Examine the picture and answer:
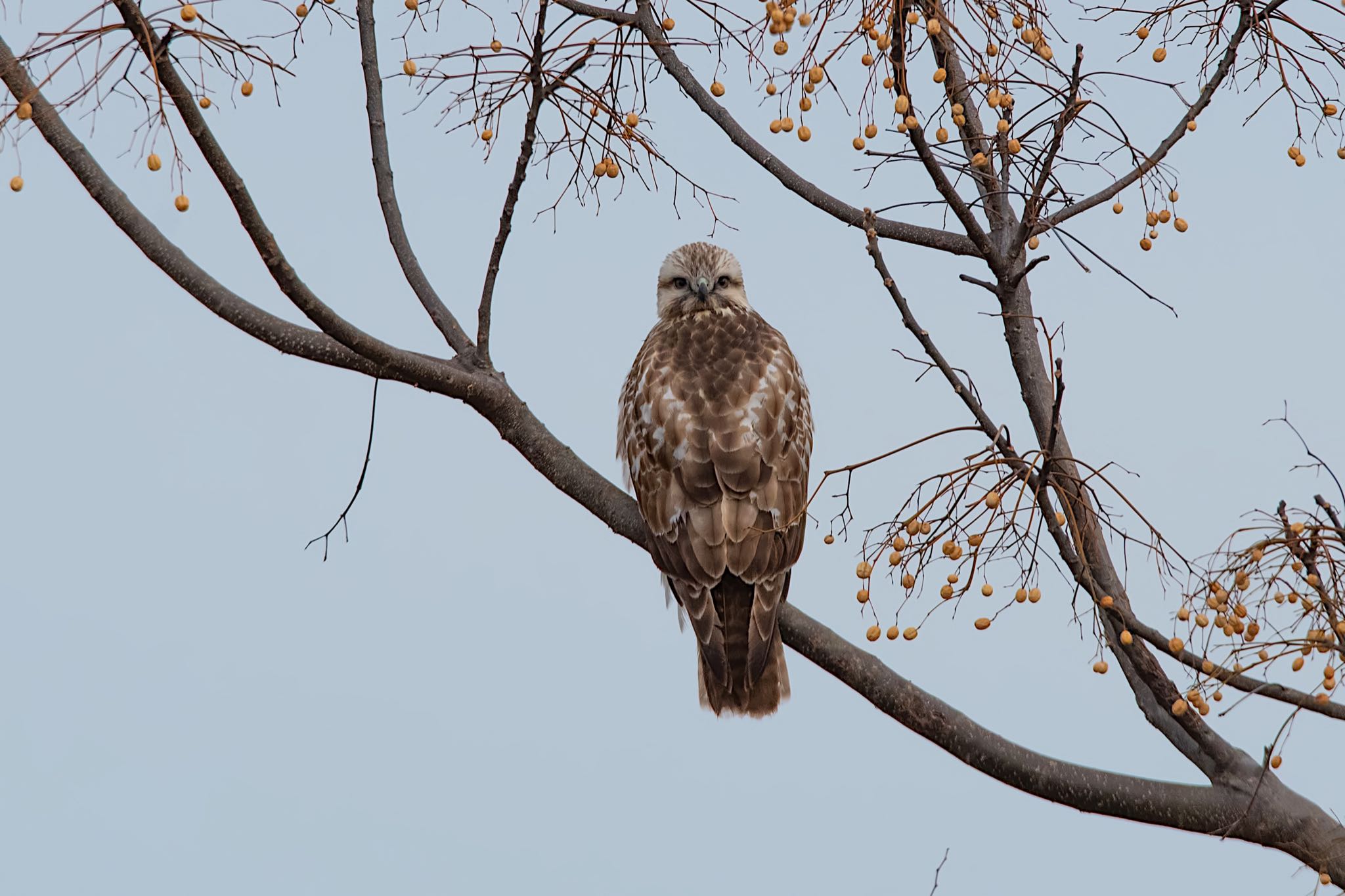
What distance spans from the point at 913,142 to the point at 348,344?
2.03 metres

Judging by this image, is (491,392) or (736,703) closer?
(491,392)

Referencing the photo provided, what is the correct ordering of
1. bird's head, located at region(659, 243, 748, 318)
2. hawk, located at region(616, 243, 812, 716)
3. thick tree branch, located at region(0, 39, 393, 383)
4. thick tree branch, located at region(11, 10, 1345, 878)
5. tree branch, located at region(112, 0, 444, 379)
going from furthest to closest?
1. bird's head, located at region(659, 243, 748, 318)
2. hawk, located at region(616, 243, 812, 716)
3. thick tree branch, located at region(0, 39, 393, 383)
4. thick tree branch, located at region(11, 10, 1345, 878)
5. tree branch, located at region(112, 0, 444, 379)

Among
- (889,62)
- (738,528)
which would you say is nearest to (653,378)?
(738,528)

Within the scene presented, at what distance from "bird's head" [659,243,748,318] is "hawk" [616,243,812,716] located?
2.26 feet

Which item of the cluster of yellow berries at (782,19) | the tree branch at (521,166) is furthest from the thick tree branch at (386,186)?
the cluster of yellow berries at (782,19)

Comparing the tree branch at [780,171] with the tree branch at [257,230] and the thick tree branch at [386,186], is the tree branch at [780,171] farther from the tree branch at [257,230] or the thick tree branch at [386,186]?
the tree branch at [257,230]

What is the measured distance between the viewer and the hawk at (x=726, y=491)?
551 cm

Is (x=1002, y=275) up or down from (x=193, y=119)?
up

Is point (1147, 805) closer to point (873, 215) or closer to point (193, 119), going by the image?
point (873, 215)

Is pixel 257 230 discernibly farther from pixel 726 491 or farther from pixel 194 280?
pixel 726 491

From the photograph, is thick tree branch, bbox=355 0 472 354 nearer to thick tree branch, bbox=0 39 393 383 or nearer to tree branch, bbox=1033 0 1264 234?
thick tree branch, bbox=0 39 393 383

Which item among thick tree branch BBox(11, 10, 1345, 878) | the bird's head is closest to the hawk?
thick tree branch BBox(11, 10, 1345, 878)

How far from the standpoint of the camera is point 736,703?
5.68 m

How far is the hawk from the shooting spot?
5508 mm
